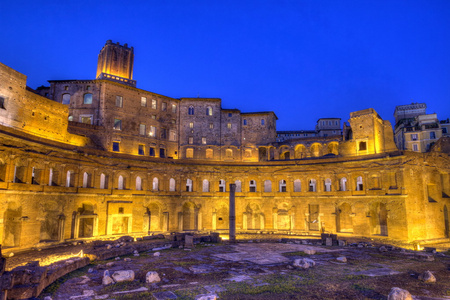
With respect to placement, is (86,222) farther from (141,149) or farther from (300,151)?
(300,151)

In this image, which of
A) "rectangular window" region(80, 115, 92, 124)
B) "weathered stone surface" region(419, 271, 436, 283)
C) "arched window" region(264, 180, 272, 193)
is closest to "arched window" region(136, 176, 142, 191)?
"rectangular window" region(80, 115, 92, 124)

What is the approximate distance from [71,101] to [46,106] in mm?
9113

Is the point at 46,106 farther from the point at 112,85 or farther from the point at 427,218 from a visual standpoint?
the point at 427,218

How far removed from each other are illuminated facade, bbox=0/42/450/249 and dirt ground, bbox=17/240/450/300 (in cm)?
1186

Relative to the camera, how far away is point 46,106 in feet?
107

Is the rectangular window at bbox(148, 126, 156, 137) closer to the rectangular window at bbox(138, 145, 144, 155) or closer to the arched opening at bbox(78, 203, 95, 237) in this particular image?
the rectangular window at bbox(138, 145, 144, 155)

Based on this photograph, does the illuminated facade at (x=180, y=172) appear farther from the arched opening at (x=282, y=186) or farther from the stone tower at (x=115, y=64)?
the stone tower at (x=115, y=64)

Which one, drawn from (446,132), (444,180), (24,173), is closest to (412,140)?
(446,132)

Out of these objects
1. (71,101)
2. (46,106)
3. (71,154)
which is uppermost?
(71,101)

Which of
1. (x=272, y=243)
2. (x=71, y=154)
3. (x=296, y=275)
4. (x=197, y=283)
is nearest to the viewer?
(x=197, y=283)

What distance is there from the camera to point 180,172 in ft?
135

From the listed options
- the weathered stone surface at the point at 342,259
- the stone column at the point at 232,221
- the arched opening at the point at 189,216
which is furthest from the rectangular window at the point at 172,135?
the weathered stone surface at the point at 342,259

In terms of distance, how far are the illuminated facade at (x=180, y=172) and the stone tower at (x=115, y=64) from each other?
86cm

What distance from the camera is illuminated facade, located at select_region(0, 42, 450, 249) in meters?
28.3
